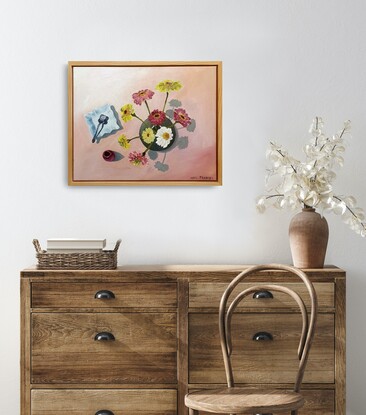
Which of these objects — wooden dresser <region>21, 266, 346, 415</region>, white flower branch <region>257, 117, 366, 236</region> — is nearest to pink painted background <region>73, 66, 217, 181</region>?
white flower branch <region>257, 117, 366, 236</region>

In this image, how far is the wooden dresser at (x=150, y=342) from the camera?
335 cm

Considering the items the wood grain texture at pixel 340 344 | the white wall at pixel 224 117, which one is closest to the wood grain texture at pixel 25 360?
the white wall at pixel 224 117

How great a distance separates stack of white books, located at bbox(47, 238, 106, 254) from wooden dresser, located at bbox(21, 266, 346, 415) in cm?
12

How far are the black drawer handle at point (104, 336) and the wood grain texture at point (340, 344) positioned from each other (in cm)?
97

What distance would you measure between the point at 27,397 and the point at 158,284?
751 mm

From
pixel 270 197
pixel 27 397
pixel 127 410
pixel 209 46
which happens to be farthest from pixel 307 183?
pixel 27 397

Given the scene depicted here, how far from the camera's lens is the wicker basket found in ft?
11.2

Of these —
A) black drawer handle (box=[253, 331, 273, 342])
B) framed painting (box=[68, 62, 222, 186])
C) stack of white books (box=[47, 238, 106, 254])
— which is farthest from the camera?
framed painting (box=[68, 62, 222, 186])

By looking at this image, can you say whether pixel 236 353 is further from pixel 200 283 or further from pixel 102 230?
pixel 102 230

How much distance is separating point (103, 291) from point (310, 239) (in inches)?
37.4

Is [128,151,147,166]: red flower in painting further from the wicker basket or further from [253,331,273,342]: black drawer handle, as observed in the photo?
[253,331,273,342]: black drawer handle

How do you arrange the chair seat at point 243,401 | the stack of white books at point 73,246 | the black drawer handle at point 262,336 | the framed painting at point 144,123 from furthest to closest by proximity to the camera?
the framed painting at point 144,123, the stack of white books at point 73,246, the black drawer handle at point 262,336, the chair seat at point 243,401

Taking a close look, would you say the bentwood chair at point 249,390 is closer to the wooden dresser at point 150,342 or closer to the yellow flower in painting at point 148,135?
the wooden dresser at point 150,342

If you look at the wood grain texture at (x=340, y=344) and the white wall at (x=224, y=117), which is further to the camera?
the white wall at (x=224, y=117)
